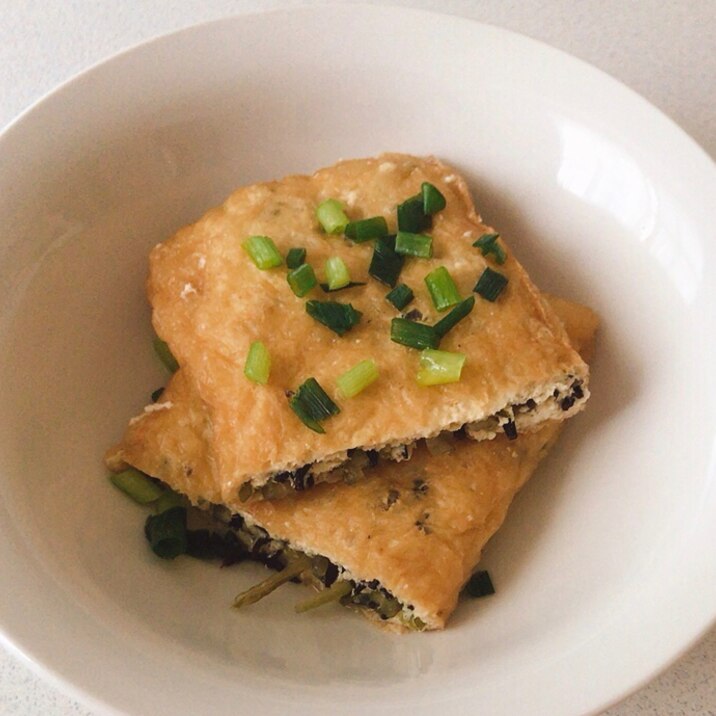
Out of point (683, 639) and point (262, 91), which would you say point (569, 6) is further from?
point (683, 639)

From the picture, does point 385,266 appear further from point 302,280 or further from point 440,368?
point 440,368

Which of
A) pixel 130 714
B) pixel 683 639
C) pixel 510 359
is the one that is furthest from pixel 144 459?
pixel 683 639

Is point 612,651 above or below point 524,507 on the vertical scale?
above

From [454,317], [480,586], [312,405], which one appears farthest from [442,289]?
[480,586]

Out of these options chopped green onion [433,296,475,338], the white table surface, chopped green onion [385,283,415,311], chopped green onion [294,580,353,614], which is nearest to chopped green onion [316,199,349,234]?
chopped green onion [385,283,415,311]

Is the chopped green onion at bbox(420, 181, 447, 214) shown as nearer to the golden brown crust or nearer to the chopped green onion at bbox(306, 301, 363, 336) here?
the golden brown crust

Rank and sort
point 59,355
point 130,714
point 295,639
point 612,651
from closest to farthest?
point 130,714 < point 612,651 < point 295,639 < point 59,355

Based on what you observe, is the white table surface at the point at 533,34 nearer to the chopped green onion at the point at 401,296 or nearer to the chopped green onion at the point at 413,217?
the chopped green onion at the point at 413,217

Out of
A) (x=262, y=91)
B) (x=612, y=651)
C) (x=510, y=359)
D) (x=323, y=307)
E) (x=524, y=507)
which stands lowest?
(x=524, y=507)
